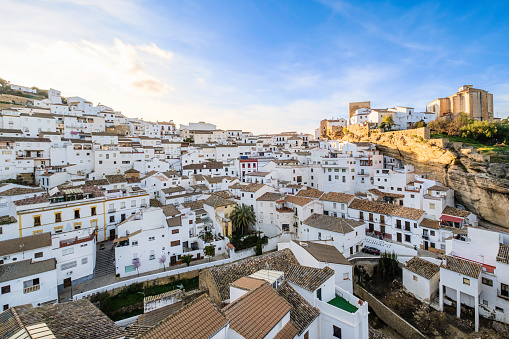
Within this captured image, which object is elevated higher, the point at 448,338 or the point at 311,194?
the point at 311,194

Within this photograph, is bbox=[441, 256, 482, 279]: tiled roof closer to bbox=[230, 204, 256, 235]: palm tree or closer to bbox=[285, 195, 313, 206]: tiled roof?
bbox=[285, 195, 313, 206]: tiled roof

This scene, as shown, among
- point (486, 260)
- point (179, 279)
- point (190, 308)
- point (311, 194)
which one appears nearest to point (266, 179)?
point (311, 194)

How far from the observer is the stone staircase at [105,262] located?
753 inches

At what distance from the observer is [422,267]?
17578 mm

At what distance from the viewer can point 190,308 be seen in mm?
6805

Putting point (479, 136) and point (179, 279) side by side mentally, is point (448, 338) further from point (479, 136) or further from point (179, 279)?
point (479, 136)

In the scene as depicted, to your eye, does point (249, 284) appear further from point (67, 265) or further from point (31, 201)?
point (31, 201)

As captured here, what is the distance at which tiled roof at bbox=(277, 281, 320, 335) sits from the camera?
9.19 meters

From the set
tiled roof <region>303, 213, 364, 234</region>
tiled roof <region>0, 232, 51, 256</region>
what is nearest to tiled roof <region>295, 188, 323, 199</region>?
tiled roof <region>303, 213, 364, 234</region>

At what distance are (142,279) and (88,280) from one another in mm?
4355

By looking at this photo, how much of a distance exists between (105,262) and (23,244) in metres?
6.18

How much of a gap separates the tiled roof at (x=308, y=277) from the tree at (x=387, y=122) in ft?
129

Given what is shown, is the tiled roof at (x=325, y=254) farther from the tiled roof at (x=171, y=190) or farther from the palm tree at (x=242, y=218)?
the tiled roof at (x=171, y=190)

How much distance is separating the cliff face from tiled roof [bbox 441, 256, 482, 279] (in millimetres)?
13180
